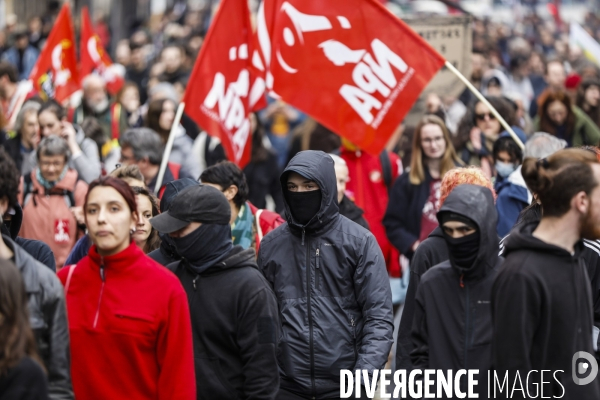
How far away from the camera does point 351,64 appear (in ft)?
27.4

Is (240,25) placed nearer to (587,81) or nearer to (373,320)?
(373,320)

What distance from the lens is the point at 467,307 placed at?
16.3ft

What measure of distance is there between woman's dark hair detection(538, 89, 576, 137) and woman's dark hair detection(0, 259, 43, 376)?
807 cm

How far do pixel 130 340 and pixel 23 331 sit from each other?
0.82 meters

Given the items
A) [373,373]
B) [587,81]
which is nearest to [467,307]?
[373,373]

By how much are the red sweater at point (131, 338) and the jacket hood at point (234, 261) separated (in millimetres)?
334

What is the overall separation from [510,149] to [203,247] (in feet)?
13.5

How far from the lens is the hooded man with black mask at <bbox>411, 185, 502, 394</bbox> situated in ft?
16.1

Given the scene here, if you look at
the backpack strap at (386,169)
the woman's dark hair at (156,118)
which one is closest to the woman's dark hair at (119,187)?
the backpack strap at (386,169)

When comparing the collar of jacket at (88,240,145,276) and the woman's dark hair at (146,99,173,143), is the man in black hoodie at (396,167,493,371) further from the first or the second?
the woman's dark hair at (146,99,173,143)

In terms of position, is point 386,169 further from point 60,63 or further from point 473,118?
point 60,63

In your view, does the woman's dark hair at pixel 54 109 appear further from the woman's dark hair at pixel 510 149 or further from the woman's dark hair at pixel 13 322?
the woman's dark hair at pixel 13 322

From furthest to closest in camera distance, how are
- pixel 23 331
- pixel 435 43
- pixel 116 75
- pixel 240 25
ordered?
pixel 116 75 → pixel 435 43 → pixel 240 25 → pixel 23 331

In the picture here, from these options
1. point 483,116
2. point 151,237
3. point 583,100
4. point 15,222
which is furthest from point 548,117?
point 15,222
